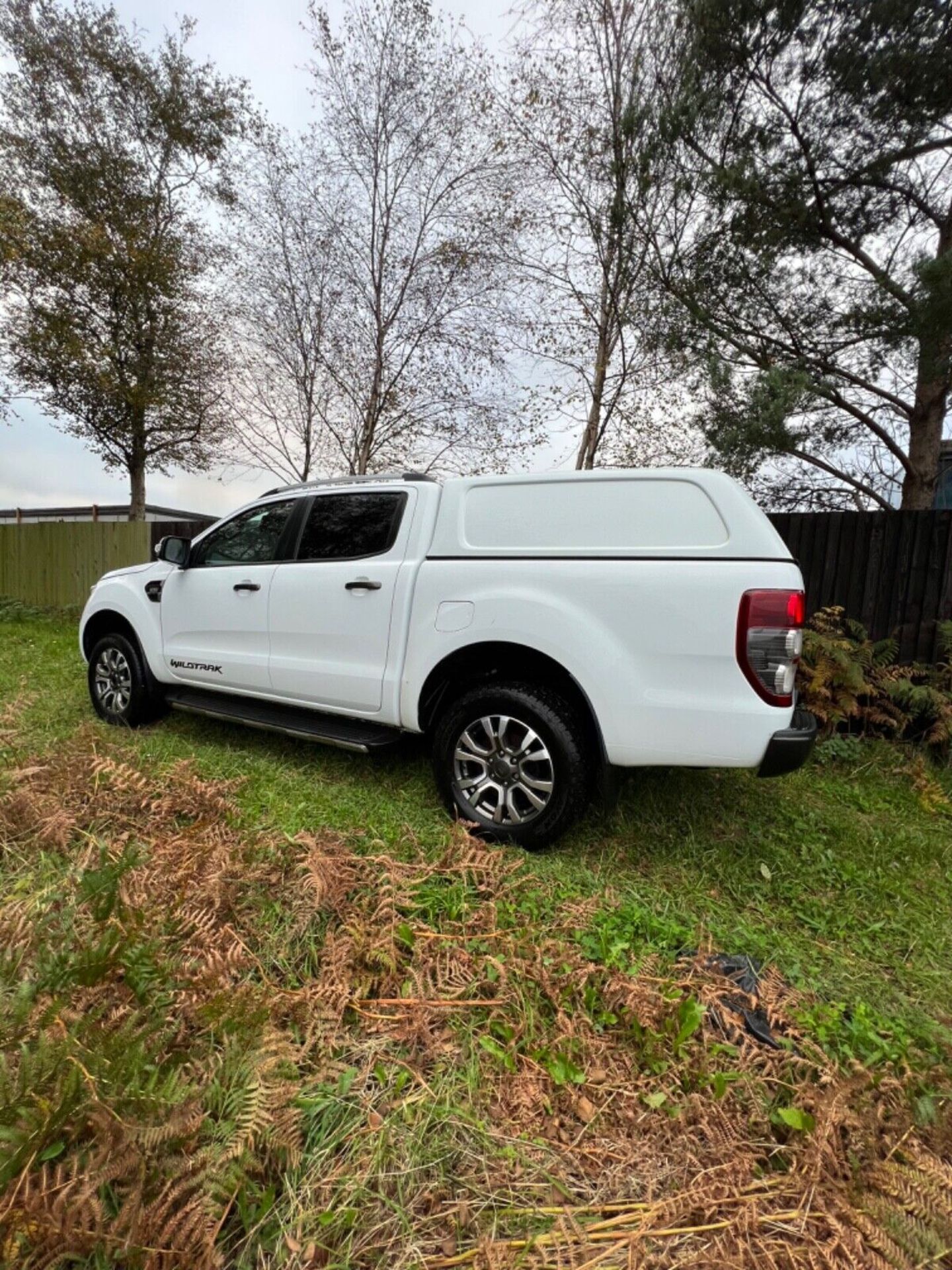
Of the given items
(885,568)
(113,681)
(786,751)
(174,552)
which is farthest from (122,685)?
(885,568)

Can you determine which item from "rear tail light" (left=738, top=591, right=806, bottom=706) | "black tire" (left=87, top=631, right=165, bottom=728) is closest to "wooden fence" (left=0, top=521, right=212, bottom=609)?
"black tire" (left=87, top=631, right=165, bottom=728)

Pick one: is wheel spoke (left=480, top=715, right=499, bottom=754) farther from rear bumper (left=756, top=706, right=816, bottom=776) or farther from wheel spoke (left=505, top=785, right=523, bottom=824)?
rear bumper (left=756, top=706, right=816, bottom=776)

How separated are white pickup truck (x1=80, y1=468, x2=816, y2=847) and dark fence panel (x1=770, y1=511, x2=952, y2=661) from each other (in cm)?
306

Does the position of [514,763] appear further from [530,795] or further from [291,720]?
[291,720]

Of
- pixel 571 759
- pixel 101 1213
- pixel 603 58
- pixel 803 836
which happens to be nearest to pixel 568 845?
pixel 571 759

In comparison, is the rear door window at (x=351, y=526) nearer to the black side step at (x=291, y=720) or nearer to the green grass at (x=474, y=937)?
the black side step at (x=291, y=720)

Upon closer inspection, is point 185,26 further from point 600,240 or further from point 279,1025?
point 279,1025

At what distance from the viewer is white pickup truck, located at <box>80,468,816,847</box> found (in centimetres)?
242

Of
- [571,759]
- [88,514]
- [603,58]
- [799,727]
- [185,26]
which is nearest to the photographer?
[799,727]

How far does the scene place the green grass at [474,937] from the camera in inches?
53.5

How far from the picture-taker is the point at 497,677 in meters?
2.98

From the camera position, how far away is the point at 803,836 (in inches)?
125

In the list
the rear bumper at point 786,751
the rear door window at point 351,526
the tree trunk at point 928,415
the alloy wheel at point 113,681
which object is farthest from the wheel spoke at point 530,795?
the tree trunk at point 928,415

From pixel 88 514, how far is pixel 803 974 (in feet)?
55.2
